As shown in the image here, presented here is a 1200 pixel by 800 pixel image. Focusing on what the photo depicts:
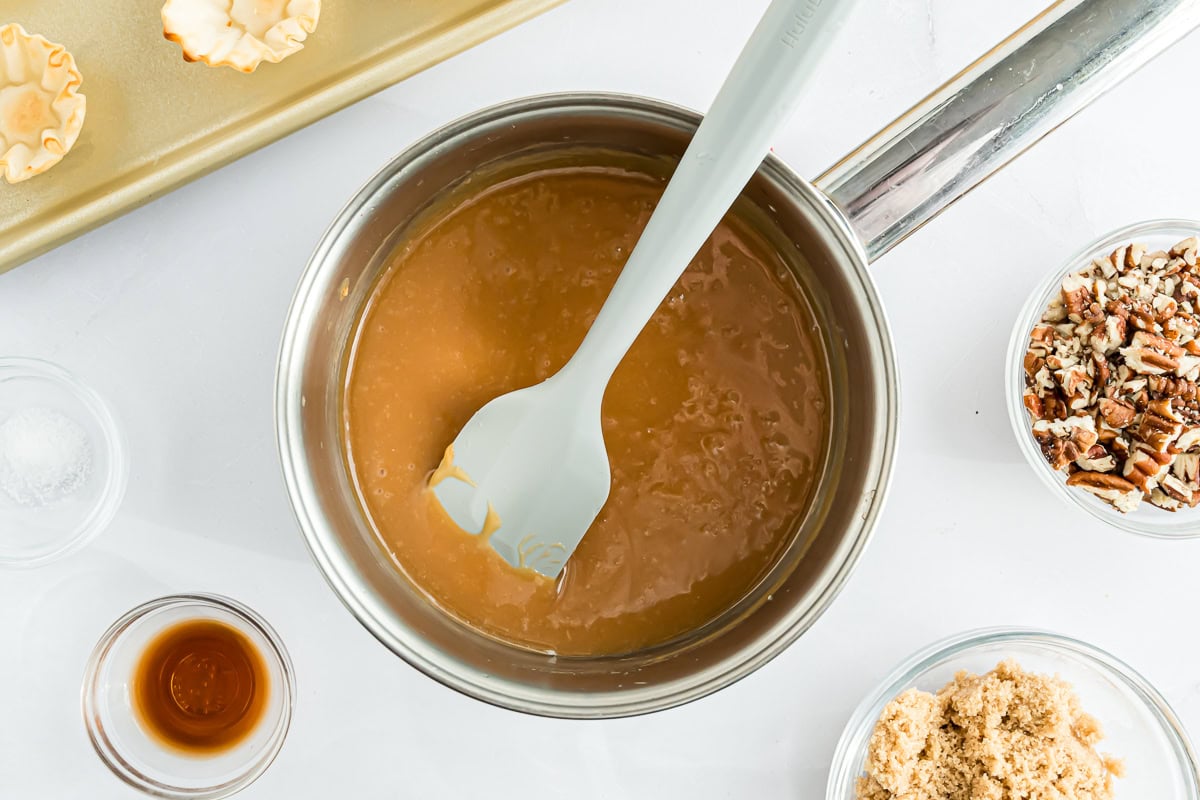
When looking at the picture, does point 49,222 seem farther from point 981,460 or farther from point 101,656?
point 981,460

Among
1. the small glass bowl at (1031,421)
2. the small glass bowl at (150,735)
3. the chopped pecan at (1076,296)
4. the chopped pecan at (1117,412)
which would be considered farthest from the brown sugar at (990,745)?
the small glass bowl at (150,735)

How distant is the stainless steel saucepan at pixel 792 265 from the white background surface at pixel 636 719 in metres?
0.18

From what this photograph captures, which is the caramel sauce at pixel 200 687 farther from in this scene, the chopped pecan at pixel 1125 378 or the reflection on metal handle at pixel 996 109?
the chopped pecan at pixel 1125 378

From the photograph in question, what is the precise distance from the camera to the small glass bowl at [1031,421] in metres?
1.25

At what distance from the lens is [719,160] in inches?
34.7

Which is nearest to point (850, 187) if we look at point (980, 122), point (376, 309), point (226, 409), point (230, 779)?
point (980, 122)

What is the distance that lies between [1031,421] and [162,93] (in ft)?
3.78

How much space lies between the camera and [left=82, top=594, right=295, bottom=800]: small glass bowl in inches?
48.8

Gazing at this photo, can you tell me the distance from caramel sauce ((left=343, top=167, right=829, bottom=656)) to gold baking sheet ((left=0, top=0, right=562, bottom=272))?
23 cm

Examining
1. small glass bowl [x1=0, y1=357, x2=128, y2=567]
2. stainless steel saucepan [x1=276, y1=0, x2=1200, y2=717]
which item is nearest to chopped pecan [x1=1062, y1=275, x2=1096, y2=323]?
stainless steel saucepan [x1=276, y1=0, x2=1200, y2=717]

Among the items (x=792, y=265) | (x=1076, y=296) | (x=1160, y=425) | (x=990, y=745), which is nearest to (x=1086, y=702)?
(x=990, y=745)

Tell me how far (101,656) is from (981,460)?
3.82 feet

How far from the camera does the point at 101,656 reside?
127cm

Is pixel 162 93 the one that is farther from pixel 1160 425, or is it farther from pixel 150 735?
pixel 1160 425
